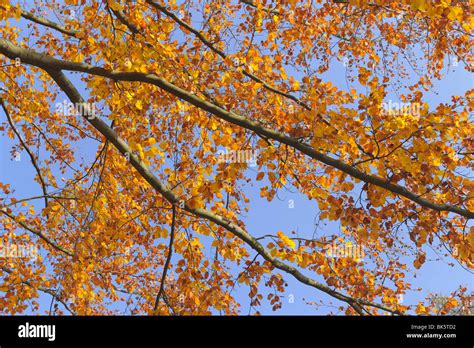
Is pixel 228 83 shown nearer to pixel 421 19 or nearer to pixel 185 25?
pixel 185 25

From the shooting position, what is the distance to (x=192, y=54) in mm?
7441

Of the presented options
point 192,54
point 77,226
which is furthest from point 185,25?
point 77,226

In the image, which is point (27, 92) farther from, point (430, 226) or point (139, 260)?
point (430, 226)

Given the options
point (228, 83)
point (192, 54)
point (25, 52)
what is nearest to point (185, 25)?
point (192, 54)
